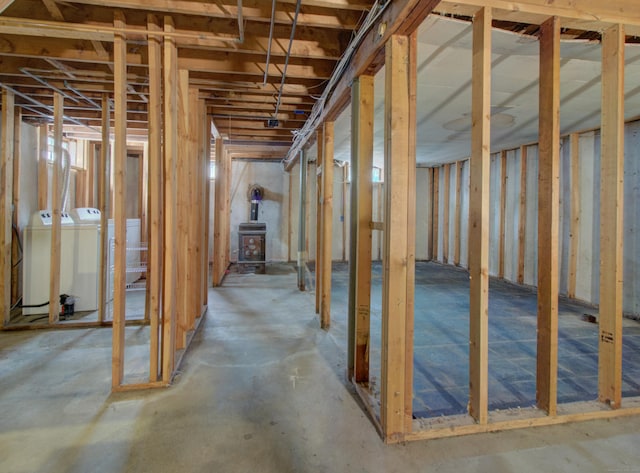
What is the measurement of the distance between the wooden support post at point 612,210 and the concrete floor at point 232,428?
335 mm

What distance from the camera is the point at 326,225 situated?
134 inches

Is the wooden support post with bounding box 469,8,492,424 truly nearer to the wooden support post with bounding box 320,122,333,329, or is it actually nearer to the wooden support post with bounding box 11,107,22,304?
the wooden support post with bounding box 320,122,333,329

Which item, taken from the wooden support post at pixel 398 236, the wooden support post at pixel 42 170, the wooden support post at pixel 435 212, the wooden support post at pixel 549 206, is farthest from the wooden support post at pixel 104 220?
the wooden support post at pixel 435 212

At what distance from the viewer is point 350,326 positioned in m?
2.35

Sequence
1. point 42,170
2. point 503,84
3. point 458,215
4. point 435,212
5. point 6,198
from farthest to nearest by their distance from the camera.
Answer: point 435,212, point 458,215, point 42,170, point 6,198, point 503,84

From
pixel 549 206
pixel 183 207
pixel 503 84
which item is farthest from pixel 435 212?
pixel 183 207

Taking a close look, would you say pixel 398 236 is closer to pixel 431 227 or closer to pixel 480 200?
pixel 480 200

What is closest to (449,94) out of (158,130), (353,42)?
(353,42)

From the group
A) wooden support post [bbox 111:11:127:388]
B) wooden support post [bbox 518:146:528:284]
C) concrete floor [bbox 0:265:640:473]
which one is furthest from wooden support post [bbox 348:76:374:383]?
wooden support post [bbox 518:146:528:284]

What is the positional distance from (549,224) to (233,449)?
196cm

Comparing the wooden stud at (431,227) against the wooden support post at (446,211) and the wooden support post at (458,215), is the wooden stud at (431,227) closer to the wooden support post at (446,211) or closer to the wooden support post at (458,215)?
the wooden support post at (446,211)

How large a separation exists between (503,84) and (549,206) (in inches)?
68.8

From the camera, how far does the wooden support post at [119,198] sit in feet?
6.84

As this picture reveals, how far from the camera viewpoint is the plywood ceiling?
6.94 feet
